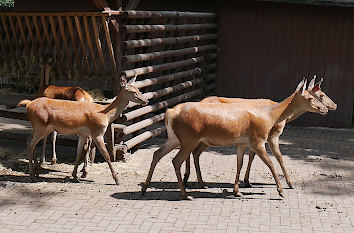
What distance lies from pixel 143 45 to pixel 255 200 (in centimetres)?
388

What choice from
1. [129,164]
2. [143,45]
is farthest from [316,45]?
[129,164]

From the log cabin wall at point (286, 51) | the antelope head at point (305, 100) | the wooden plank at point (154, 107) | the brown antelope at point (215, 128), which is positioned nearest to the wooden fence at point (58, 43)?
the wooden plank at point (154, 107)

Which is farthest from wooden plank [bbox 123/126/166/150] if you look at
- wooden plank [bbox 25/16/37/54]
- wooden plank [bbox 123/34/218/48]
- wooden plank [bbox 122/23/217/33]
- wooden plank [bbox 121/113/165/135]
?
wooden plank [bbox 25/16/37/54]

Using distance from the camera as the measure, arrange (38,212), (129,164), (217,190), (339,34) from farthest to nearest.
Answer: (339,34) → (129,164) → (217,190) → (38,212)

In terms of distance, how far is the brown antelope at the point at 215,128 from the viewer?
7758 millimetres

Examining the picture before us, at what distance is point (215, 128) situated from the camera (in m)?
7.80

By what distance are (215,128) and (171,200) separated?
46.4 inches

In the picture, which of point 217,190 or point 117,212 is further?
point 217,190

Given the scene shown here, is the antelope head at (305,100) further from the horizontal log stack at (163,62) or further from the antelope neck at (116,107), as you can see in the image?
the horizontal log stack at (163,62)

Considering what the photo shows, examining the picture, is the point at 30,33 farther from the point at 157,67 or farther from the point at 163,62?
the point at 163,62

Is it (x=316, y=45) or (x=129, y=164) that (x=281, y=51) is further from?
(x=129, y=164)

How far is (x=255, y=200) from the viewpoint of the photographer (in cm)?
791

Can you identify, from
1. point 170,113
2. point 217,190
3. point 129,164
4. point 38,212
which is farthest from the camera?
point 129,164

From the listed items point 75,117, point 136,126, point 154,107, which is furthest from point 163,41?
point 75,117
